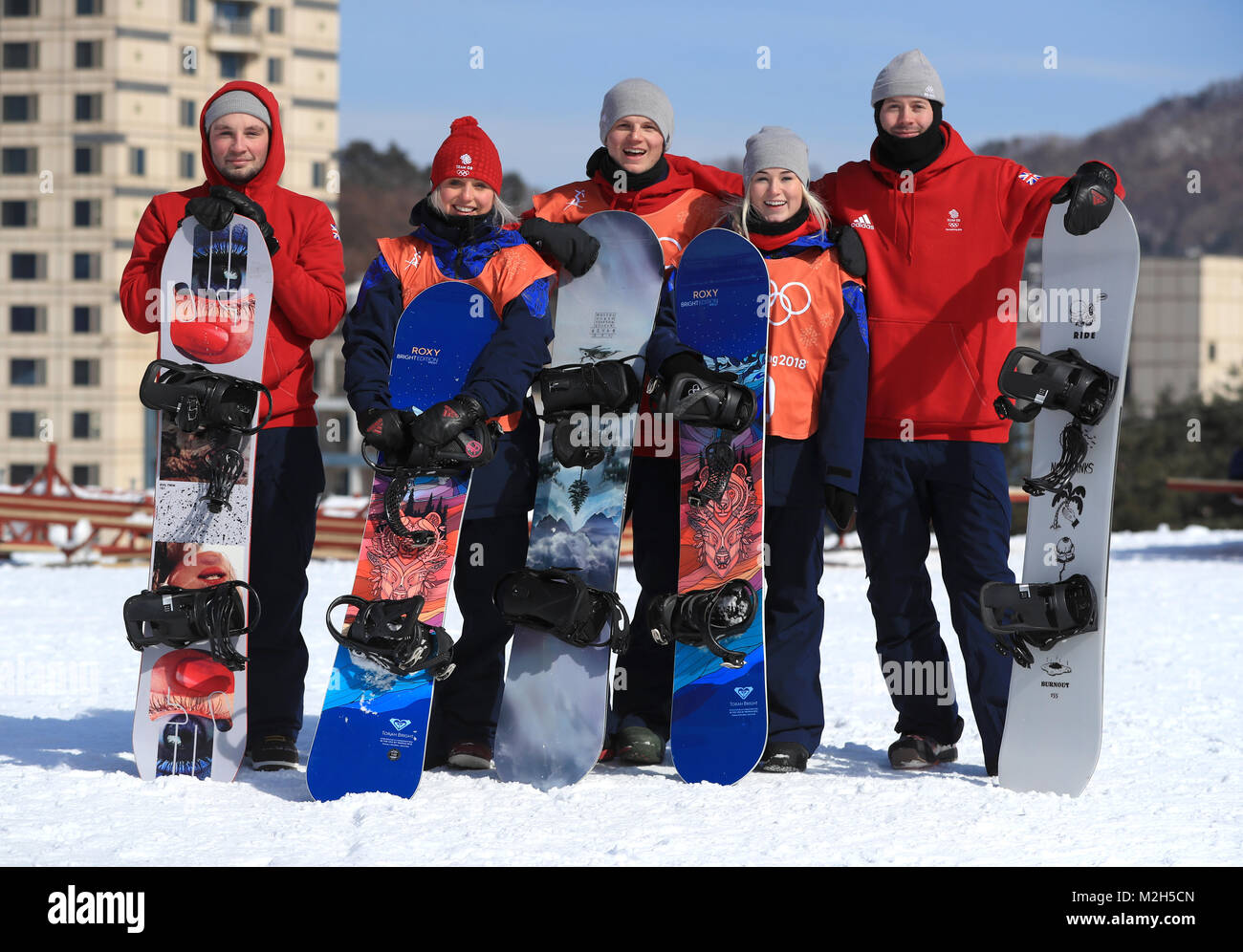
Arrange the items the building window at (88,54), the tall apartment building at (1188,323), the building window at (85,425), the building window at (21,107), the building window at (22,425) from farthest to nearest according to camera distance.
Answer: the tall apartment building at (1188,323), the building window at (21,107), the building window at (88,54), the building window at (22,425), the building window at (85,425)

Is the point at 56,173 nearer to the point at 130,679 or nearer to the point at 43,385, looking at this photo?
the point at 43,385

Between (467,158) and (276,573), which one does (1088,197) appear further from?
(276,573)

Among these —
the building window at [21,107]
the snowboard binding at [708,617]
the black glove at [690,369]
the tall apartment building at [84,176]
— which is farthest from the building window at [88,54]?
the snowboard binding at [708,617]

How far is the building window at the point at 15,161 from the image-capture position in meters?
45.2

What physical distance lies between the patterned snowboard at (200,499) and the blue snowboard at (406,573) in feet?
1.28

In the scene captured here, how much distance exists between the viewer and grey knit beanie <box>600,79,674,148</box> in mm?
4109

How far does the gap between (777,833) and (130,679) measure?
3586mm

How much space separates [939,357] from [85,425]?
44188mm

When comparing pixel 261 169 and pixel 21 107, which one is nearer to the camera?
pixel 261 169

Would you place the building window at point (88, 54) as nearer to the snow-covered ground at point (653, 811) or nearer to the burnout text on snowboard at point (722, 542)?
the snow-covered ground at point (653, 811)

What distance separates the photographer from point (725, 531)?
395 cm

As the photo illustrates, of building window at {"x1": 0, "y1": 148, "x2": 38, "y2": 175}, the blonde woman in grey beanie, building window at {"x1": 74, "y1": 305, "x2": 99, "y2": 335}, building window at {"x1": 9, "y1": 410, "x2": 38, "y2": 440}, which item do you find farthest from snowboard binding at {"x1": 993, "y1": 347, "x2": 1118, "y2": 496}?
building window at {"x1": 0, "y1": 148, "x2": 38, "y2": 175}


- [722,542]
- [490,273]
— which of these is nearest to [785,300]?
[722,542]
